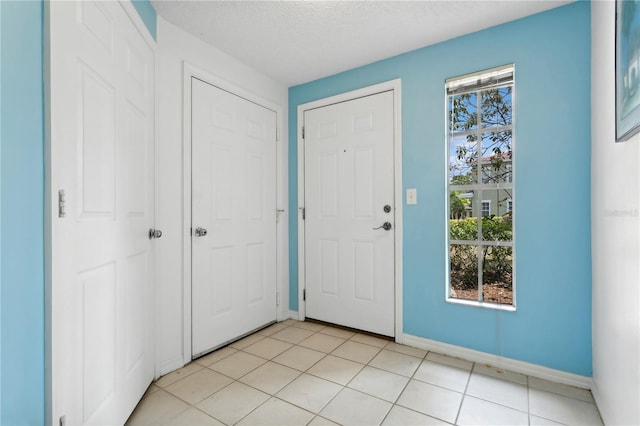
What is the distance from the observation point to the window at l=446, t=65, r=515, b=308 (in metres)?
2.11

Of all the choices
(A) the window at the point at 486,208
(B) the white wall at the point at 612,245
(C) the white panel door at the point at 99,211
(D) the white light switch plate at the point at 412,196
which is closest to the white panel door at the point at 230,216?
(C) the white panel door at the point at 99,211

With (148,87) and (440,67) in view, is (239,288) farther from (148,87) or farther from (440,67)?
(440,67)

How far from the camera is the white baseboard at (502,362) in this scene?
6.05 ft

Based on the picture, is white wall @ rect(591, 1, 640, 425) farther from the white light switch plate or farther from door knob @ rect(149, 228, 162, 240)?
door knob @ rect(149, 228, 162, 240)

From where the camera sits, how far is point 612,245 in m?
1.37

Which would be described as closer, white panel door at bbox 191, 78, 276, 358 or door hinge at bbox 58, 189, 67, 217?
door hinge at bbox 58, 189, 67, 217

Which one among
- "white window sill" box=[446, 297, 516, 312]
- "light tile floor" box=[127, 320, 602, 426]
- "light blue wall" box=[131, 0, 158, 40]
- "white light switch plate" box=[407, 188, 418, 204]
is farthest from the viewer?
"white light switch plate" box=[407, 188, 418, 204]

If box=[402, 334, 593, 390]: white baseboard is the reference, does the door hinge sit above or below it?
above

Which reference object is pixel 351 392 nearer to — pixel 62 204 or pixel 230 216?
pixel 230 216

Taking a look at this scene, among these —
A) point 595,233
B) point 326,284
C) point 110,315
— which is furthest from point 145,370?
point 595,233

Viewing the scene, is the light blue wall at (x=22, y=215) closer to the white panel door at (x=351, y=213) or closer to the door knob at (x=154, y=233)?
the door knob at (x=154, y=233)

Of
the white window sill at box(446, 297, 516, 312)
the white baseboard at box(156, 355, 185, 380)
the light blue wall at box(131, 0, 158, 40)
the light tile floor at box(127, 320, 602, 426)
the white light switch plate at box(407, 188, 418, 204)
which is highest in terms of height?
the light blue wall at box(131, 0, 158, 40)

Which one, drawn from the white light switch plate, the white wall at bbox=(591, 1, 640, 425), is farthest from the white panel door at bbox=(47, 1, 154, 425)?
the white wall at bbox=(591, 1, 640, 425)

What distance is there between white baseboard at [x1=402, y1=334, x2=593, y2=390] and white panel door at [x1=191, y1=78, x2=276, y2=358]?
53.7 inches
